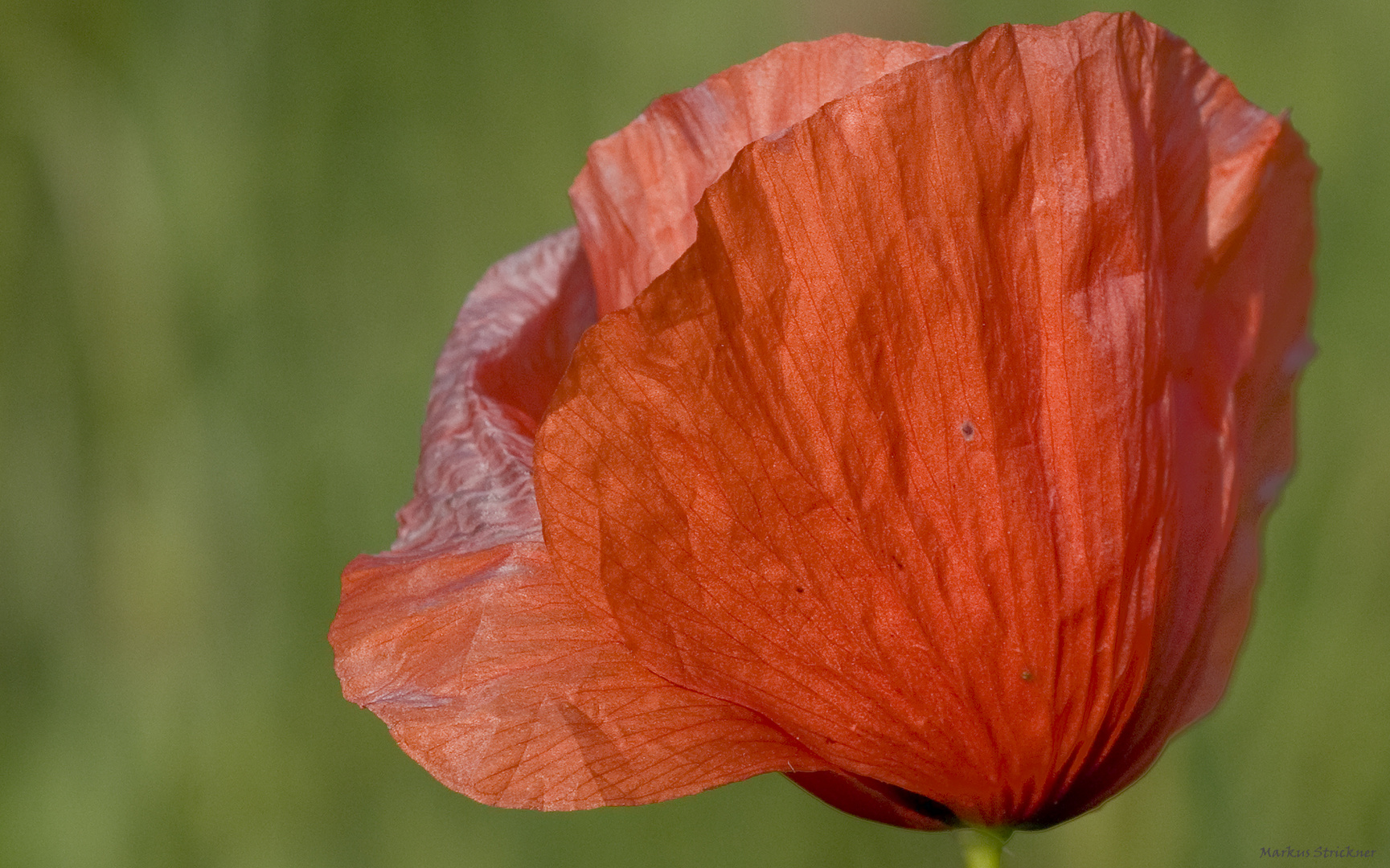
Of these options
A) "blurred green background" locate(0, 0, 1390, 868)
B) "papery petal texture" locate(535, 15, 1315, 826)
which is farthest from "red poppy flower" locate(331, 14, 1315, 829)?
"blurred green background" locate(0, 0, 1390, 868)

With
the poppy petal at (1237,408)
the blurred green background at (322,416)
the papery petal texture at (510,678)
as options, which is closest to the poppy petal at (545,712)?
the papery petal texture at (510,678)

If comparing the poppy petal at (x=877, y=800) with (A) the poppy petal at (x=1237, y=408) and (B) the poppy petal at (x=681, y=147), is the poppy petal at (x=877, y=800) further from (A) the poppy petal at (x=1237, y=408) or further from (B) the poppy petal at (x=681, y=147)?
(B) the poppy petal at (x=681, y=147)

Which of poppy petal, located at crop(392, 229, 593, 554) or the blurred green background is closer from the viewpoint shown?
poppy petal, located at crop(392, 229, 593, 554)

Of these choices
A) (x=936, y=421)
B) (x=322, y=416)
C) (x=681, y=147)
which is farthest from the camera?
(x=322, y=416)

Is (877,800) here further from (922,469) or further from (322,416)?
(322,416)

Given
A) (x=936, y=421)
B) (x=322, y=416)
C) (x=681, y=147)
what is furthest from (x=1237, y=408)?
(x=322, y=416)

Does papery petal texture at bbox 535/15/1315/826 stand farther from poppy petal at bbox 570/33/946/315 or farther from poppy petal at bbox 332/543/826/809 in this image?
poppy petal at bbox 570/33/946/315
